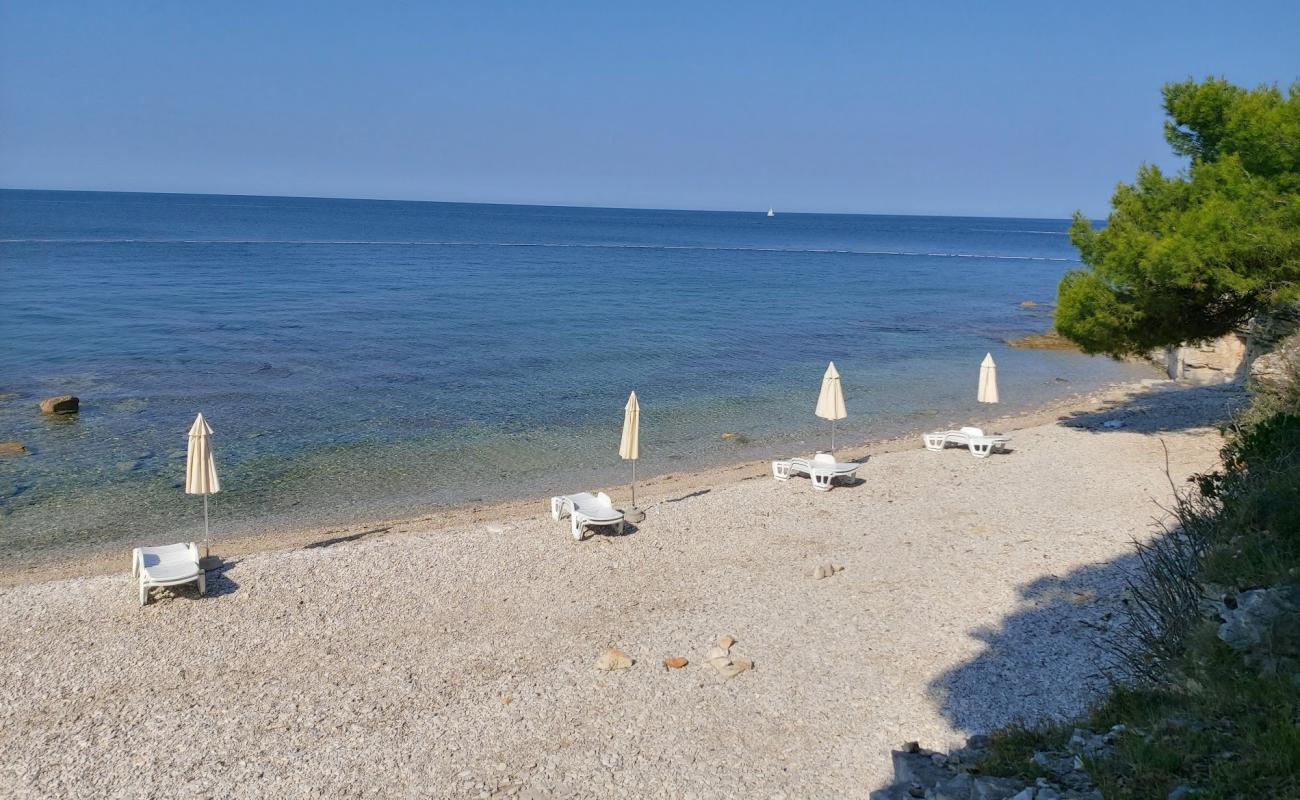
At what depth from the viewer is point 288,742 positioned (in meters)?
7.44

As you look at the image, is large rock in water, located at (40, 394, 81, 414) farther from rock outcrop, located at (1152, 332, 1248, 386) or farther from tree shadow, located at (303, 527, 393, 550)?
rock outcrop, located at (1152, 332, 1248, 386)

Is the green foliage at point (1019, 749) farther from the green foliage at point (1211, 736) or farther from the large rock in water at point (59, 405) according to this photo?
the large rock in water at point (59, 405)

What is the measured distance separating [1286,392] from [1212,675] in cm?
685

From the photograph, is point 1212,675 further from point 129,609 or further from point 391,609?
Result: point 129,609

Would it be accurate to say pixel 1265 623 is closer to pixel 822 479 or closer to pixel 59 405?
pixel 822 479

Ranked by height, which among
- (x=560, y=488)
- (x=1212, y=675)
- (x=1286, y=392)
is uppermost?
(x=1286, y=392)

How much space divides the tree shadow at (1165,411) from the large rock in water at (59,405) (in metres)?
21.1

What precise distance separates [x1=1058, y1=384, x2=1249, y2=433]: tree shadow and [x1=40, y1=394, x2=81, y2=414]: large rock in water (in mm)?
21066

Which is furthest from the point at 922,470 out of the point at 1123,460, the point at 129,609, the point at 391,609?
the point at 129,609

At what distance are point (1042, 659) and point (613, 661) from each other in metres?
3.90

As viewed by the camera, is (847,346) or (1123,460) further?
(847,346)

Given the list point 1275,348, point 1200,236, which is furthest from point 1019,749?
point 1200,236

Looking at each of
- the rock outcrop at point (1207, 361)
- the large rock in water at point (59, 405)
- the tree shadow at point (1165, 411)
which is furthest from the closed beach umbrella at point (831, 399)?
the large rock in water at point (59, 405)

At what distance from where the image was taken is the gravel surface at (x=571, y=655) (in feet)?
23.3
